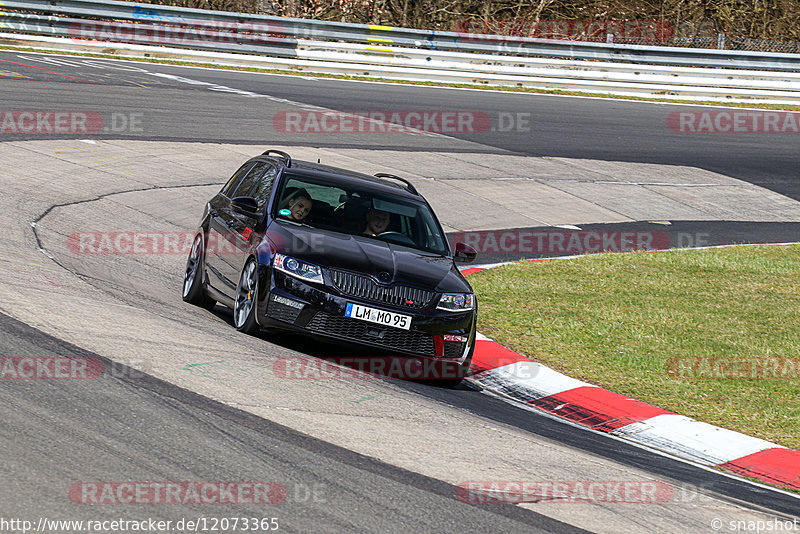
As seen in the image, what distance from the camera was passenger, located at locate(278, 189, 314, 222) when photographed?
28.9 ft

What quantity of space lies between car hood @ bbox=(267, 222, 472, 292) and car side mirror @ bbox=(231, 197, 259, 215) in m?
0.38

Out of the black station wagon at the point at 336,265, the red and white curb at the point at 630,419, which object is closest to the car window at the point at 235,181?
the black station wagon at the point at 336,265

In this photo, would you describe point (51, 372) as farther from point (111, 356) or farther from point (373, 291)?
point (373, 291)

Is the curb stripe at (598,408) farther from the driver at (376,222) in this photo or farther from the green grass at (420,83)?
the green grass at (420,83)

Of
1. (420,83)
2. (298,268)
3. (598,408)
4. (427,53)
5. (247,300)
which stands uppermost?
(427,53)

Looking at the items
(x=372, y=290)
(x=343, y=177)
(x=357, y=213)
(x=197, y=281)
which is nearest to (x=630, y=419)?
(x=372, y=290)

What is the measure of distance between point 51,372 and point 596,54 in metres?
24.2

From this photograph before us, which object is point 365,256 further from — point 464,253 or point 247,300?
point 464,253

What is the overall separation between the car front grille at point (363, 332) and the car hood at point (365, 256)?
1.30 feet

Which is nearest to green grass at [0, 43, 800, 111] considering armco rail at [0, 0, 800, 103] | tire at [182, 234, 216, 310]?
armco rail at [0, 0, 800, 103]

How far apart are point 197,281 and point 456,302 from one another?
276 cm

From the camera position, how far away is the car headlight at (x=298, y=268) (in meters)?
7.84

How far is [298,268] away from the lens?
7.89 metres

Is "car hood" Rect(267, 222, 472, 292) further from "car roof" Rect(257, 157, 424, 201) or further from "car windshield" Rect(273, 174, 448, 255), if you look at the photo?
"car roof" Rect(257, 157, 424, 201)
